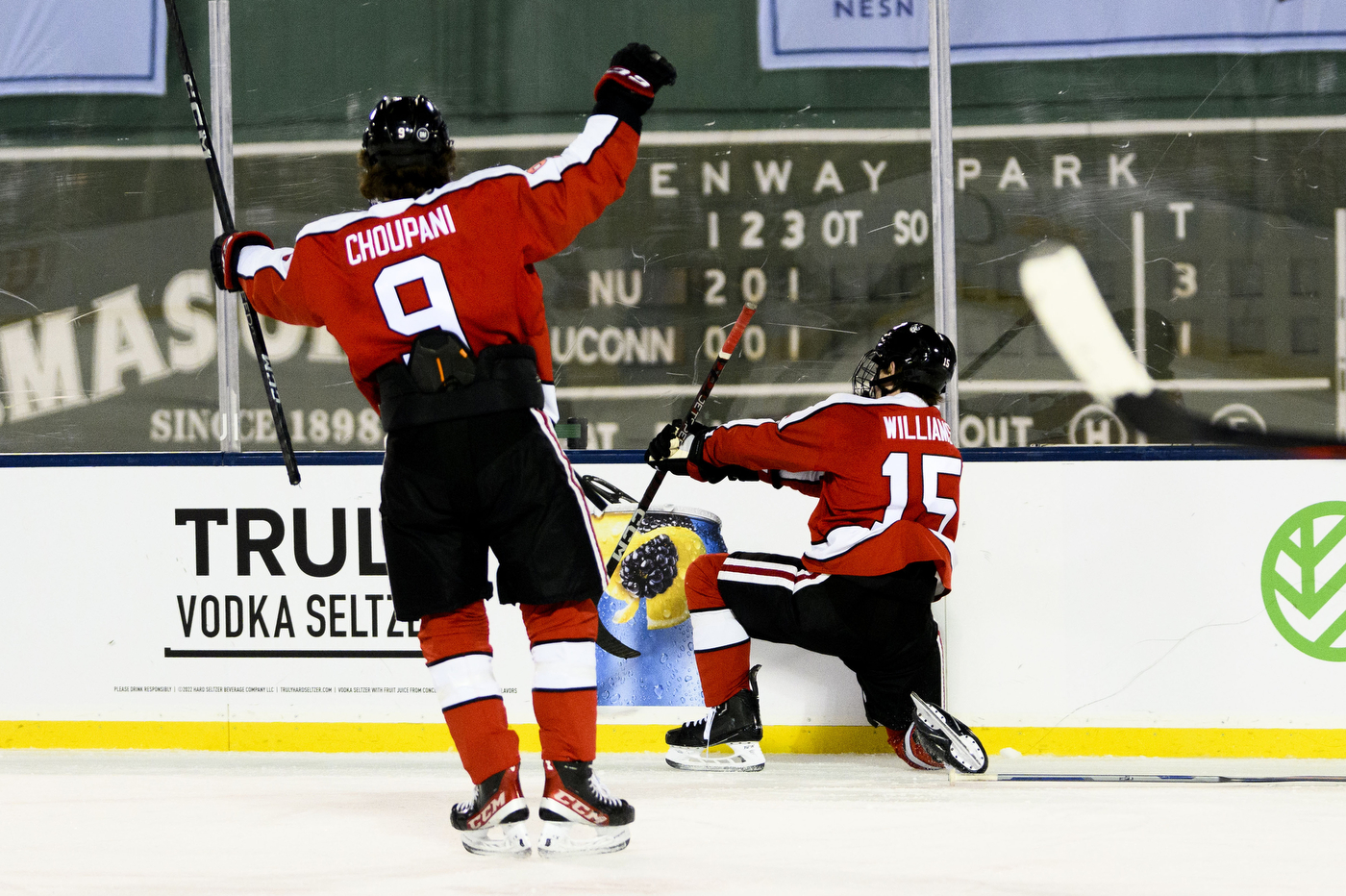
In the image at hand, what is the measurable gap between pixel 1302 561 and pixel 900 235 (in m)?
1.37

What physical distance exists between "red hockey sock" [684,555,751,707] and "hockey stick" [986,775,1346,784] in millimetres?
616

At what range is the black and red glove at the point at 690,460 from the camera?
126 inches

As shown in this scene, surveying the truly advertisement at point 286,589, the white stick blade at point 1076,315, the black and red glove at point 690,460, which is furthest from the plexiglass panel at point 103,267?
the white stick blade at point 1076,315

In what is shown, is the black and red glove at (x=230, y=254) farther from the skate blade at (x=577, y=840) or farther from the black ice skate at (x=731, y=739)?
the black ice skate at (x=731, y=739)

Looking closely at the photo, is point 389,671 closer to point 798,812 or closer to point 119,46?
point 798,812

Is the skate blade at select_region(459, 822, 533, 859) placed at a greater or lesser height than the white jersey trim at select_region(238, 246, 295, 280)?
lesser

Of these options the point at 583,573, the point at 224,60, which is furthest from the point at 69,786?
the point at 224,60

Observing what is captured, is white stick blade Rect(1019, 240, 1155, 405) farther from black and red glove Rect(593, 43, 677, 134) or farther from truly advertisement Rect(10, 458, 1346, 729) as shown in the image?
black and red glove Rect(593, 43, 677, 134)

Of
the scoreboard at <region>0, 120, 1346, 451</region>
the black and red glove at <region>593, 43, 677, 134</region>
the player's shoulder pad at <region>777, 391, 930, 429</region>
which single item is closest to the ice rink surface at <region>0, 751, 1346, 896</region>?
the player's shoulder pad at <region>777, 391, 930, 429</region>

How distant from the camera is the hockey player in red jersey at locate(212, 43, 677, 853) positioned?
7.32 ft

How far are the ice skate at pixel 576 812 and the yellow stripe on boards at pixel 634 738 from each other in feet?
3.73

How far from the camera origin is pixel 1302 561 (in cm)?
326

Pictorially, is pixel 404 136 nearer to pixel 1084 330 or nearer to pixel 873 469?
pixel 873 469

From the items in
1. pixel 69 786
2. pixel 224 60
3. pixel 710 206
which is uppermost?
pixel 224 60
